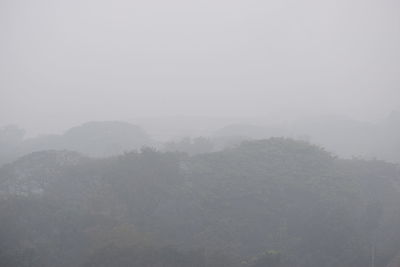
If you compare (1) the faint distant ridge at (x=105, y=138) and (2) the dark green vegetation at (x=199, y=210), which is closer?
(2) the dark green vegetation at (x=199, y=210)

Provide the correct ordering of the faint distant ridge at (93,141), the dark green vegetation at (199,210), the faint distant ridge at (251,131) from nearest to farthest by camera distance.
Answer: the dark green vegetation at (199,210) < the faint distant ridge at (93,141) < the faint distant ridge at (251,131)

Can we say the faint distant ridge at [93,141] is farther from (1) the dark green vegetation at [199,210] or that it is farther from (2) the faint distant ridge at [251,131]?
(1) the dark green vegetation at [199,210]

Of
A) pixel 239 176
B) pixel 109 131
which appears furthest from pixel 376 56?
pixel 239 176

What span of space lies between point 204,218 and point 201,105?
209 ft

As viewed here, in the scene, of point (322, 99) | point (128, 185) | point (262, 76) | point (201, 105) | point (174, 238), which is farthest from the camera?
point (262, 76)

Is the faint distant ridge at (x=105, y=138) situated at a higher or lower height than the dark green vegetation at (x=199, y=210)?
higher

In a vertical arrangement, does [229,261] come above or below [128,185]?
below

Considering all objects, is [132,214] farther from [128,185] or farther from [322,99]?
[322,99]

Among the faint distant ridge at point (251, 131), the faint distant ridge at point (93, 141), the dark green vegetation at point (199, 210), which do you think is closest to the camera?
the dark green vegetation at point (199, 210)

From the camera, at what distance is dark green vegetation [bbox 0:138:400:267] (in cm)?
1268

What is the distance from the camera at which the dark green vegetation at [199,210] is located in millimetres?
12680

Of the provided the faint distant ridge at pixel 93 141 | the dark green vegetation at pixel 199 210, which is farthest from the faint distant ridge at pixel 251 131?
the dark green vegetation at pixel 199 210

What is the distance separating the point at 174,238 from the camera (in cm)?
1531

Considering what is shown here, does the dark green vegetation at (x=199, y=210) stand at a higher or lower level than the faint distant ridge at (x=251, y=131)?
lower
